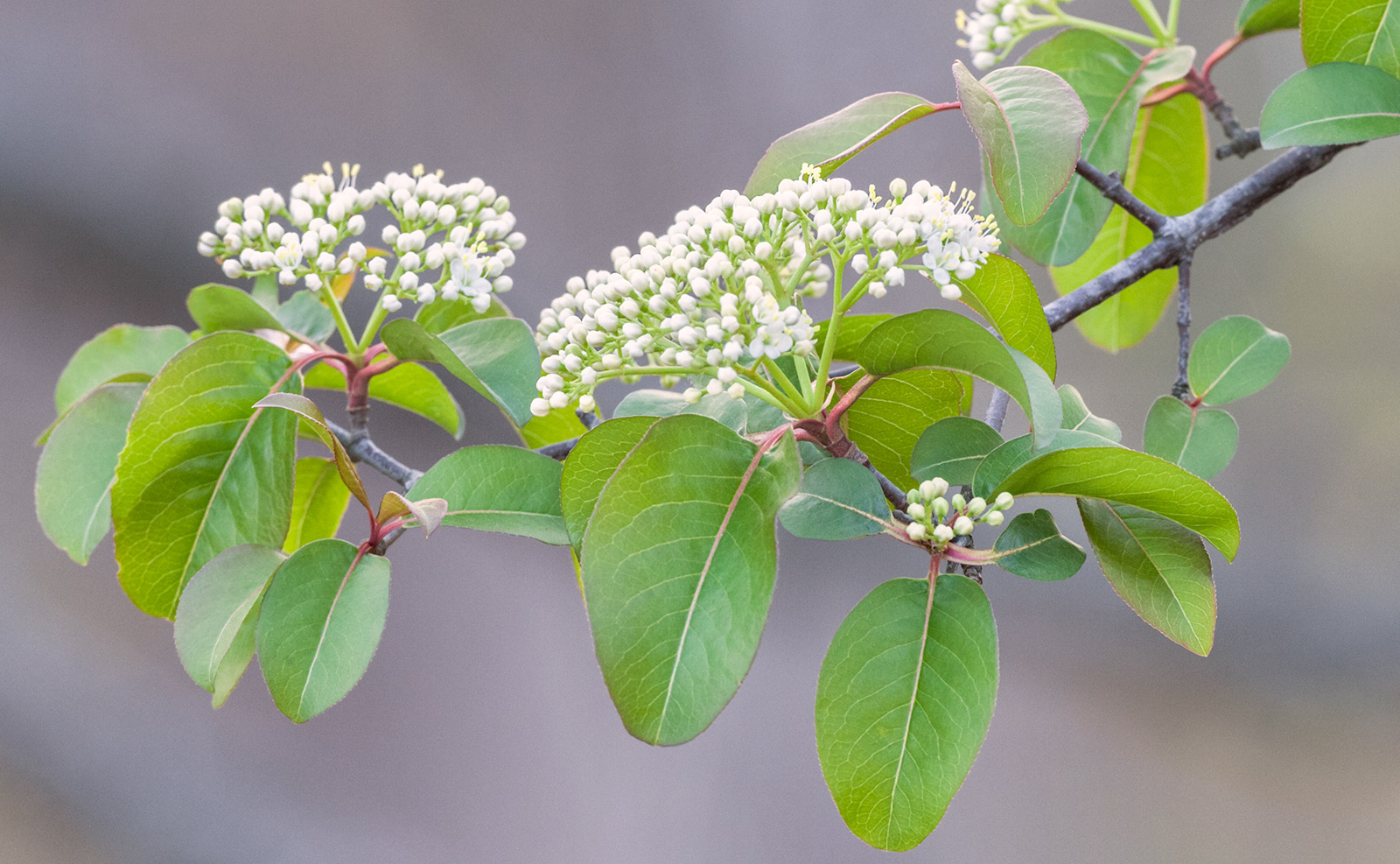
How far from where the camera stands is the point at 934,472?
0.47 meters

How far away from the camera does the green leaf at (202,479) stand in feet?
1.71

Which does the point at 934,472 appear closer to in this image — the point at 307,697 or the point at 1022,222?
the point at 1022,222

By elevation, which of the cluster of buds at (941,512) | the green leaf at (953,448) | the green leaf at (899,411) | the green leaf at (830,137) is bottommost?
the cluster of buds at (941,512)

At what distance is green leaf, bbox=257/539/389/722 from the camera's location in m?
0.44

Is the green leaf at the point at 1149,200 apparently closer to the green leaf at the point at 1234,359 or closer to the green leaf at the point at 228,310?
the green leaf at the point at 1234,359

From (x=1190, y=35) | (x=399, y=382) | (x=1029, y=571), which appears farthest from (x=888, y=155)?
(x=1029, y=571)

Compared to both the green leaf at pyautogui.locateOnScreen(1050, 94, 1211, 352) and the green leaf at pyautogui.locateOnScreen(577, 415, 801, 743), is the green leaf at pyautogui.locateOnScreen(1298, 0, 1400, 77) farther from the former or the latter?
the green leaf at pyautogui.locateOnScreen(577, 415, 801, 743)

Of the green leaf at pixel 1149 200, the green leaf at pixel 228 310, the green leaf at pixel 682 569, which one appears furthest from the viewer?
the green leaf at pixel 1149 200

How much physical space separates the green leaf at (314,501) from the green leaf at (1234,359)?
0.63m

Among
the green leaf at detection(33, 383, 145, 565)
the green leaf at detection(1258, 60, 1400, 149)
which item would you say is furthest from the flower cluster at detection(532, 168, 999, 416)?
the green leaf at detection(33, 383, 145, 565)

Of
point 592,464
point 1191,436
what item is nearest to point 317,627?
point 592,464

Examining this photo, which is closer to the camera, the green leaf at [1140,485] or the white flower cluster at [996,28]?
the green leaf at [1140,485]

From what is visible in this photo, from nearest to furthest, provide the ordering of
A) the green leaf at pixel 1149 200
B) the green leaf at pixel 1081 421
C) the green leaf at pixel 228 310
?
1. the green leaf at pixel 1081 421
2. the green leaf at pixel 228 310
3. the green leaf at pixel 1149 200

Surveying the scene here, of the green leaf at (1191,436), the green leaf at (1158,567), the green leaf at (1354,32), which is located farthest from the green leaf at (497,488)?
the green leaf at (1354,32)
